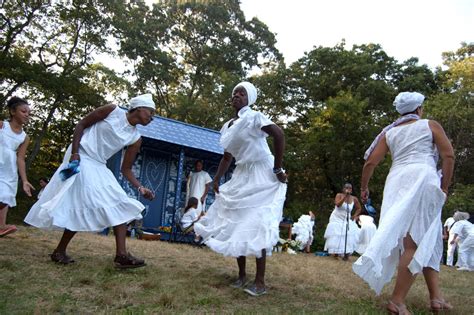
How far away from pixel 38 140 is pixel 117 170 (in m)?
10.5

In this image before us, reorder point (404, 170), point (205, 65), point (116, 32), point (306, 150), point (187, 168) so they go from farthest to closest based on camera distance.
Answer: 1. point (205, 65)
2. point (306, 150)
3. point (116, 32)
4. point (187, 168)
5. point (404, 170)

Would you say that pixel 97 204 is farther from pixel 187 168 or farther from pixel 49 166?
pixel 49 166

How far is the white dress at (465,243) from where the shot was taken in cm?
1200

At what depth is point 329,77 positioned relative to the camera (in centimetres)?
2589

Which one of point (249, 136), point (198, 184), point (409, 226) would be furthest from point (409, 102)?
point (198, 184)

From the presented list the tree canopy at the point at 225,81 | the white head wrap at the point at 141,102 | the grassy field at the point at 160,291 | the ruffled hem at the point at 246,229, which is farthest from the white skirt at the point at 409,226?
the tree canopy at the point at 225,81

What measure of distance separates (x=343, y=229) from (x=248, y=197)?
7.81m

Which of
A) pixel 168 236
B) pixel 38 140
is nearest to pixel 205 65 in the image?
pixel 38 140

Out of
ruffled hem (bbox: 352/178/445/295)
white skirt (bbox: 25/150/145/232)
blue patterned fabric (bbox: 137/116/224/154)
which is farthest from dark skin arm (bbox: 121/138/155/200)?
blue patterned fabric (bbox: 137/116/224/154)

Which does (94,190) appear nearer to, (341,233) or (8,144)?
(8,144)

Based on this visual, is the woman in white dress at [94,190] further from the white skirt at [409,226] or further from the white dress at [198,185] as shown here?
the white dress at [198,185]

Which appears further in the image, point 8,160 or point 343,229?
point 343,229

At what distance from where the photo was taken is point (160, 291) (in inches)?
152

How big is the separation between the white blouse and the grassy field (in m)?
1.33
